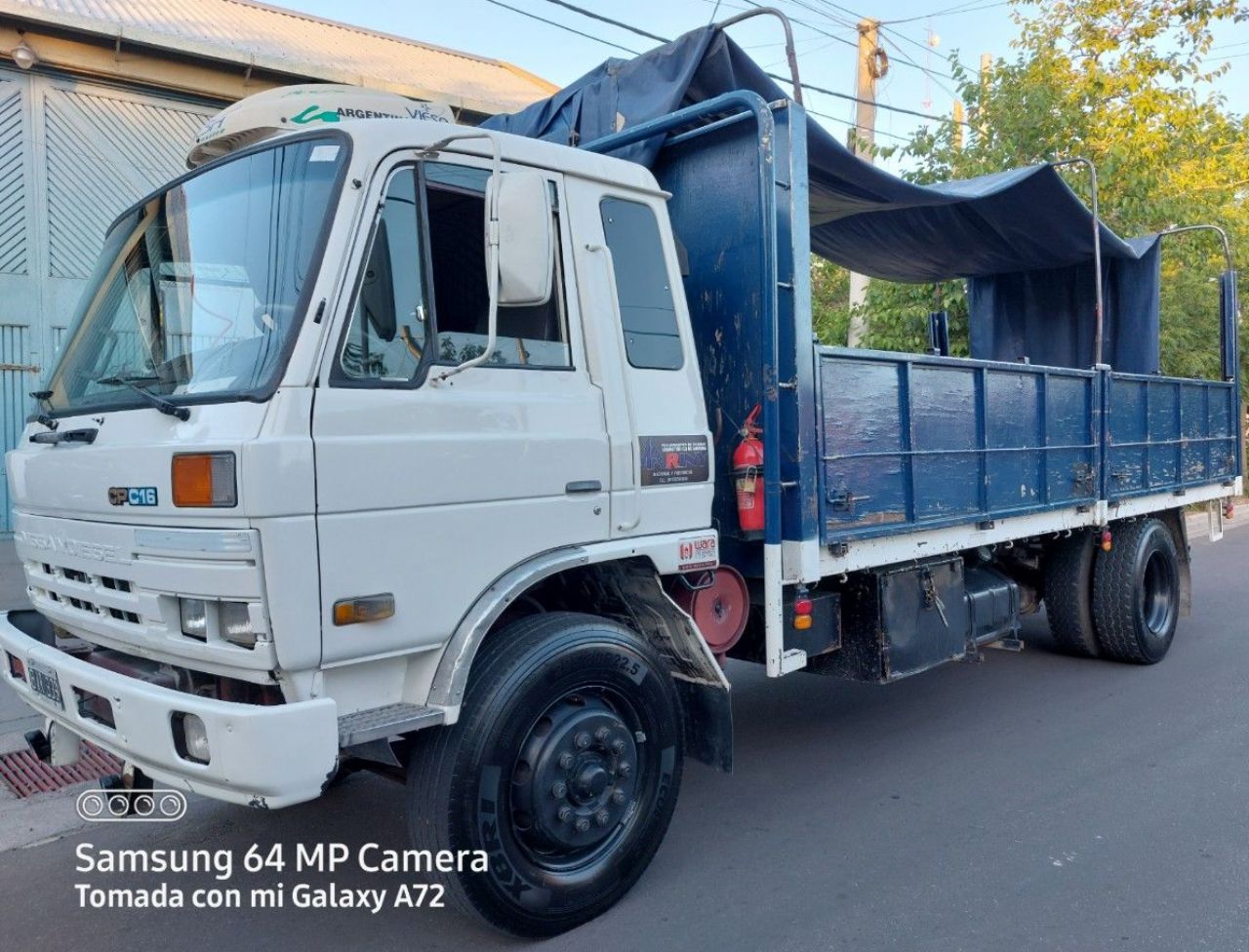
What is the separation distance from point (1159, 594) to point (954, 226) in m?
3.13

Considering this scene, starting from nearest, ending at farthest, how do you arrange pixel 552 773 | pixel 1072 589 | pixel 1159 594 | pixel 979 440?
1. pixel 552 773
2. pixel 979 440
3. pixel 1072 589
4. pixel 1159 594

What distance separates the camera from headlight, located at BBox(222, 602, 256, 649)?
9.16ft

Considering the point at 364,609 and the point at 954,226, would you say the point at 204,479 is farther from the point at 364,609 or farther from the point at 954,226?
the point at 954,226

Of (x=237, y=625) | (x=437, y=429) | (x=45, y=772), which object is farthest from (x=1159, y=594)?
(x=45, y=772)

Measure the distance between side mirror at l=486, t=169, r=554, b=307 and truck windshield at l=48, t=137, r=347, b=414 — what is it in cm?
49

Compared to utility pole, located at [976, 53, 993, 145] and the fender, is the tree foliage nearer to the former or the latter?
utility pole, located at [976, 53, 993, 145]

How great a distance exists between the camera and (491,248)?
9.97ft

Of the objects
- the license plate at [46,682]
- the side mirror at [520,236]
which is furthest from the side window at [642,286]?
the license plate at [46,682]

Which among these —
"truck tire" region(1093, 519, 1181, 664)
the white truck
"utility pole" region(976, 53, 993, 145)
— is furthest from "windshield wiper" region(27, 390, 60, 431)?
"utility pole" region(976, 53, 993, 145)

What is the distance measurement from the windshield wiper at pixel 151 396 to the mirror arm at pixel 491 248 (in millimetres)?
718

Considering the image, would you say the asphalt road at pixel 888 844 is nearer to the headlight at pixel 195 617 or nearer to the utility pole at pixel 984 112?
the headlight at pixel 195 617

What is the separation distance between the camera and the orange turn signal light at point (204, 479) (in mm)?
2707

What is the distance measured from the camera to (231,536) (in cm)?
271

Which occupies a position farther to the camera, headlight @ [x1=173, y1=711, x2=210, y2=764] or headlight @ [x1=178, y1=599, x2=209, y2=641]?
headlight @ [x1=178, y1=599, x2=209, y2=641]
